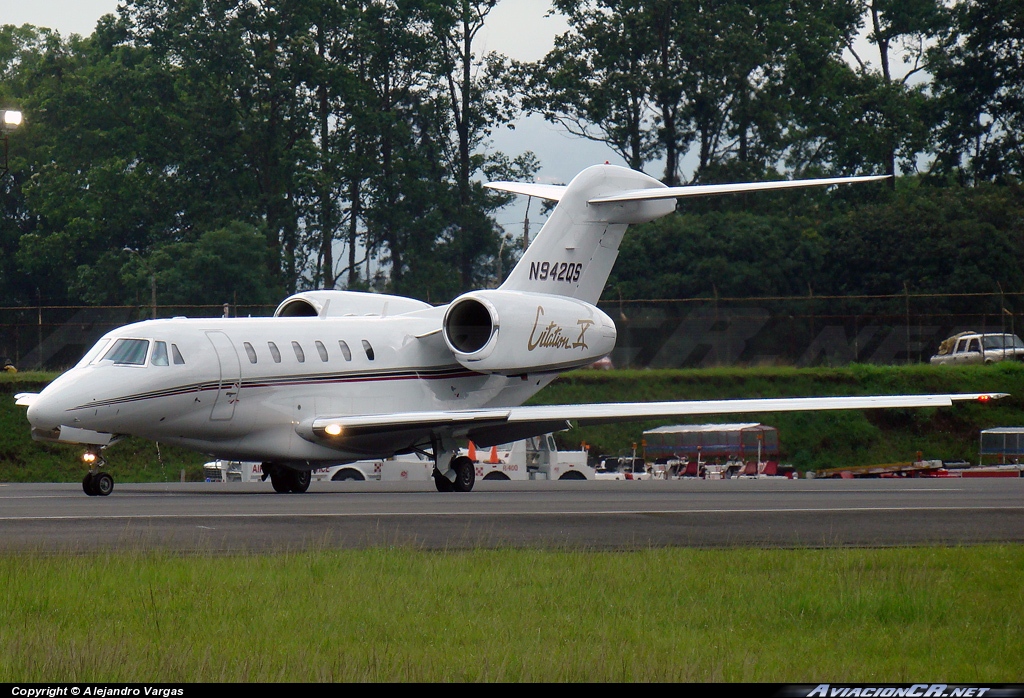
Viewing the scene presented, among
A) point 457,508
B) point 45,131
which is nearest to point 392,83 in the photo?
point 45,131

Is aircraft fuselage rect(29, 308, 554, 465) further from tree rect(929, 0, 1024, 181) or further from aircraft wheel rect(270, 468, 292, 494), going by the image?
tree rect(929, 0, 1024, 181)

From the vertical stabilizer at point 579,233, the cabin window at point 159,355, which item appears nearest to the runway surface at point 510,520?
the cabin window at point 159,355

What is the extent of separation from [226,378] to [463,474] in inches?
171

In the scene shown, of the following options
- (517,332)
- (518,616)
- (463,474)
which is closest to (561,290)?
(517,332)

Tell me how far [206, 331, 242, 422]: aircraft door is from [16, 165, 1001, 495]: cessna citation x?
21 mm

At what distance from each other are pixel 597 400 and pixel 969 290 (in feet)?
57.4

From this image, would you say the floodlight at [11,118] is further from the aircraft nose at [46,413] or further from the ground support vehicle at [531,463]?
the ground support vehicle at [531,463]

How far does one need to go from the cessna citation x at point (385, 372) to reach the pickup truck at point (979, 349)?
21045 millimetres

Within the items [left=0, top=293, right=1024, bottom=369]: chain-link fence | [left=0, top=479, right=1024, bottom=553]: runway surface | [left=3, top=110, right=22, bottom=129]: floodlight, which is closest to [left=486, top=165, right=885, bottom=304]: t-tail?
[left=0, top=479, right=1024, bottom=553]: runway surface

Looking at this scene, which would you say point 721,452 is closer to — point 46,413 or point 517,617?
point 46,413

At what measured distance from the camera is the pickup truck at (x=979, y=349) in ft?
140

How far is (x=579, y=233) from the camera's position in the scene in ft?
82.2

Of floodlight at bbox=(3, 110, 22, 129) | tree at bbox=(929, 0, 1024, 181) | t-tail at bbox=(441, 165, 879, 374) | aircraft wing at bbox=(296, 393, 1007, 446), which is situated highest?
tree at bbox=(929, 0, 1024, 181)

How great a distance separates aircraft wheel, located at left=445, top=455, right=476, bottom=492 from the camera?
22.1 metres
